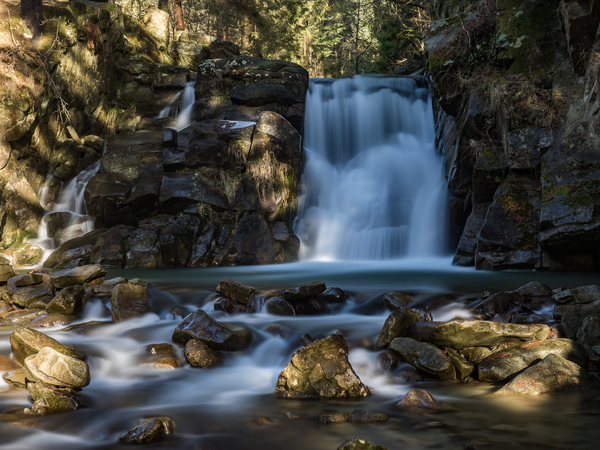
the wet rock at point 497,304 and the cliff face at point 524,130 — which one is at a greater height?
the cliff face at point 524,130

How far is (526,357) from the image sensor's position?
14.8ft

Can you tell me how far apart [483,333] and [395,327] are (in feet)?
2.96

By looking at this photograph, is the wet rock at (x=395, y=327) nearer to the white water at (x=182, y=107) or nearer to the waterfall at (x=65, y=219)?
the waterfall at (x=65, y=219)

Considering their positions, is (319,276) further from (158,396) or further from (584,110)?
(584,110)

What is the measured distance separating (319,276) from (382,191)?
5.51 meters

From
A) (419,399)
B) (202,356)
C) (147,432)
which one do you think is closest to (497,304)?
(419,399)

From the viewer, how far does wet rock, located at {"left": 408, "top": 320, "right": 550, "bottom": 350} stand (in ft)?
15.6

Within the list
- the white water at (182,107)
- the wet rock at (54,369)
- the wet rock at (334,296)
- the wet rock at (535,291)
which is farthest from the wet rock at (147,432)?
the white water at (182,107)

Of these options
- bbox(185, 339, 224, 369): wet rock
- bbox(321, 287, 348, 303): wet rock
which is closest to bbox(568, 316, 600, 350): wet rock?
bbox(321, 287, 348, 303): wet rock

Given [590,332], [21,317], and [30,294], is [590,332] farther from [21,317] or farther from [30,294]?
[30,294]

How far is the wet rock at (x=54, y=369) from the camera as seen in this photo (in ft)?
13.0

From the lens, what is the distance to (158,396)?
4.35 metres

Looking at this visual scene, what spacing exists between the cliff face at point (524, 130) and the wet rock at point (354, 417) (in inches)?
260

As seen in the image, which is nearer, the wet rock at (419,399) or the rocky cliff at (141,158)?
the wet rock at (419,399)
